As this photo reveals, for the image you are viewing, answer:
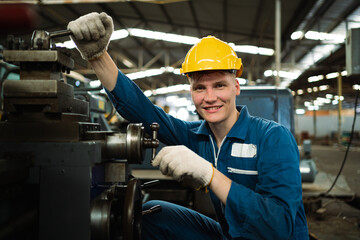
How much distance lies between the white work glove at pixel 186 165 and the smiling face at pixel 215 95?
11.9 inches

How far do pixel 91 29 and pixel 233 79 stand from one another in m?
0.65

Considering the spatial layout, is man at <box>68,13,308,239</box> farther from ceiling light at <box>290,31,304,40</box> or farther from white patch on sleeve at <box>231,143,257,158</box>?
ceiling light at <box>290,31,304,40</box>

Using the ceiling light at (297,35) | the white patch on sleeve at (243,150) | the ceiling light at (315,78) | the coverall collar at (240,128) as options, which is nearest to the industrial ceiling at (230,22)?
the ceiling light at (297,35)

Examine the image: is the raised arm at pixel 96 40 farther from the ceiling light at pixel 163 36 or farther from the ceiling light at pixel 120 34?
the ceiling light at pixel 163 36

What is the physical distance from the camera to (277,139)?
1014 millimetres

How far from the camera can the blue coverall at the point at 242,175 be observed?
0.87 meters

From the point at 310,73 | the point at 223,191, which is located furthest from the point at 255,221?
the point at 310,73

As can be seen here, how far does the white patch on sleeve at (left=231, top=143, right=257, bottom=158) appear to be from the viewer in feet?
3.56

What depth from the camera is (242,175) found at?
110 cm

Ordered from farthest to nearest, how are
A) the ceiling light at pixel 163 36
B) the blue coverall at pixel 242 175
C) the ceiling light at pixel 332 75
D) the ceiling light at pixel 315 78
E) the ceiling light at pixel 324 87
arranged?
the ceiling light at pixel 324 87
the ceiling light at pixel 315 78
the ceiling light at pixel 332 75
the ceiling light at pixel 163 36
the blue coverall at pixel 242 175

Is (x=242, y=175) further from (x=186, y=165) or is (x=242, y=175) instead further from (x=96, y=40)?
(x=96, y=40)

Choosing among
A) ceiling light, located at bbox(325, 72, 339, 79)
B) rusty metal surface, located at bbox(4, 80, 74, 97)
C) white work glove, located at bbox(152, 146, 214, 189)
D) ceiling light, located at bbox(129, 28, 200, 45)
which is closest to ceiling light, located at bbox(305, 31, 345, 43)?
ceiling light, located at bbox(129, 28, 200, 45)

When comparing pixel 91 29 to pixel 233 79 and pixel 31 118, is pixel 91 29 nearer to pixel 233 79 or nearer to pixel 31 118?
pixel 31 118

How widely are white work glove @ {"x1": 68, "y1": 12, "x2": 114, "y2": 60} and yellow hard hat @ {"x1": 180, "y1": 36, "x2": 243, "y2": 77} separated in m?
0.38
